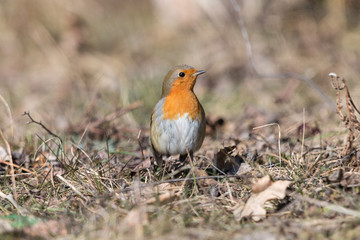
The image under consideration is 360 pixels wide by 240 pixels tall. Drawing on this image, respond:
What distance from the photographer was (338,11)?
340 inches

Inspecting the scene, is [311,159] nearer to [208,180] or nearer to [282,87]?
[208,180]

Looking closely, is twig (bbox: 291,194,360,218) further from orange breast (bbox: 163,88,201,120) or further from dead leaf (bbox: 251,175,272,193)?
orange breast (bbox: 163,88,201,120)

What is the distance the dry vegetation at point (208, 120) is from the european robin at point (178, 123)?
0.65ft

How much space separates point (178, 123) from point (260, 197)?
1.22m

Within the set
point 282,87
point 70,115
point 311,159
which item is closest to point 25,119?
point 70,115

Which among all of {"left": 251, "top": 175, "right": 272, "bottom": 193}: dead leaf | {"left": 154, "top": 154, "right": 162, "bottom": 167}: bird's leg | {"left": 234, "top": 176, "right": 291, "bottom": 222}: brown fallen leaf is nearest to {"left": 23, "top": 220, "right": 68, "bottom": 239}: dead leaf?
{"left": 234, "top": 176, "right": 291, "bottom": 222}: brown fallen leaf

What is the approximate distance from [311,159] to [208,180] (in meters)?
0.81

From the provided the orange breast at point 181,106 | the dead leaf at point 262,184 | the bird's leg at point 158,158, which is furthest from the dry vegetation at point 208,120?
the orange breast at point 181,106

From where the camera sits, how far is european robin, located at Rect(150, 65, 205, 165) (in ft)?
12.0

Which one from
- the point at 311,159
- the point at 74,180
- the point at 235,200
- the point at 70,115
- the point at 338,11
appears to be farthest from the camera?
the point at 338,11

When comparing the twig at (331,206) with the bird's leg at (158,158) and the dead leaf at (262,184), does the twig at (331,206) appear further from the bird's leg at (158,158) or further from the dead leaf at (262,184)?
the bird's leg at (158,158)

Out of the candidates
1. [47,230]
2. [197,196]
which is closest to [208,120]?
[197,196]

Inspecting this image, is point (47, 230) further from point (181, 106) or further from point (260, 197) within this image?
point (181, 106)

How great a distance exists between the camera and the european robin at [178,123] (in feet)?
12.0
